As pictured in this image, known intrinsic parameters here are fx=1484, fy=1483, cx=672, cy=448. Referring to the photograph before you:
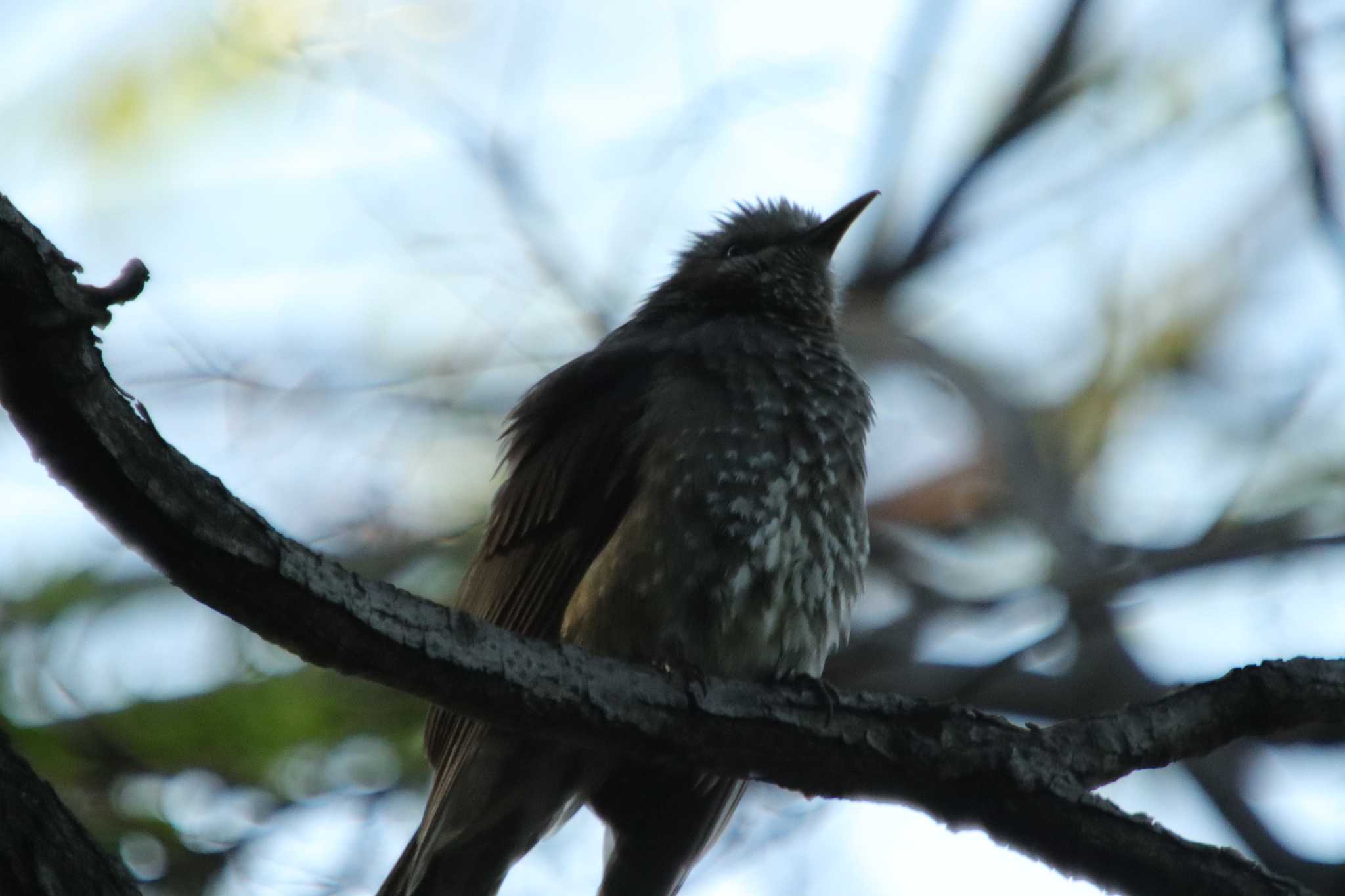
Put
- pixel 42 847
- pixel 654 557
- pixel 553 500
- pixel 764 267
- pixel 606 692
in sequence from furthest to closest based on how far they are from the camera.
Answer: pixel 764 267, pixel 553 500, pixel 654 557, pixel 606 692, pixel 42 847

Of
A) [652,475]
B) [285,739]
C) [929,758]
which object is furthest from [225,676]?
[929,758]

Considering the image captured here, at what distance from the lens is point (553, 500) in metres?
4.00

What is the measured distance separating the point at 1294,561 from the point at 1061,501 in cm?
88

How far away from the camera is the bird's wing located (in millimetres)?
3844

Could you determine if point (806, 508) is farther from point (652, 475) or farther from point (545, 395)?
point (545, 395)

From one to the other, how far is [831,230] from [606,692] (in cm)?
246

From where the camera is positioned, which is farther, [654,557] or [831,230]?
[831,230]

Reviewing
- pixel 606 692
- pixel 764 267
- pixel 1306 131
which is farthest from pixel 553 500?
pixel 1306 131

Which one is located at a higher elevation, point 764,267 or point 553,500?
point 764,267

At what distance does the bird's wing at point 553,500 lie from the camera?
12.6ft

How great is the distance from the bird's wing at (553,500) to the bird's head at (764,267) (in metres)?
0.60

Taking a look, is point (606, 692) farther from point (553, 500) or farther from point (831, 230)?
point (831, 230)

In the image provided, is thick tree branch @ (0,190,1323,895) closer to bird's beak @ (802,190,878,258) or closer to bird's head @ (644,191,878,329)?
bird's head @ (644,191,878,329)

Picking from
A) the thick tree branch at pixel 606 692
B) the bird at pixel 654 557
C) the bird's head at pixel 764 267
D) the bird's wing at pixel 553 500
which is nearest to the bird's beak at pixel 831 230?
the bird's head at pixel 764 267
